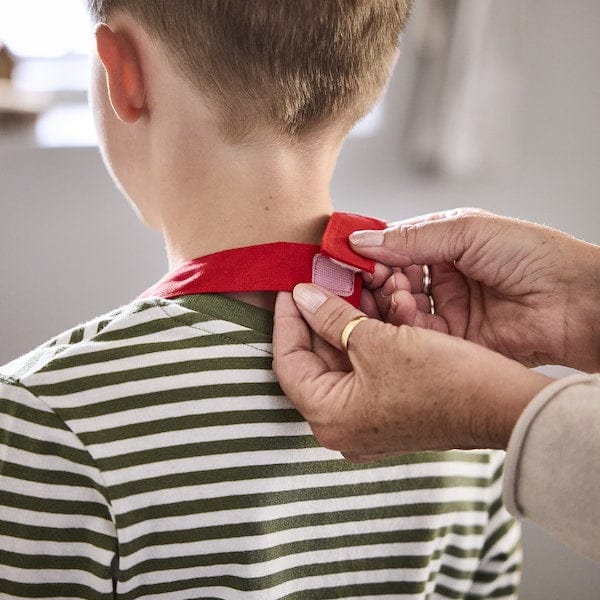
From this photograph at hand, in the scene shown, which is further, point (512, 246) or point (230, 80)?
point (512, 246)

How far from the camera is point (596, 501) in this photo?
56 centimetres

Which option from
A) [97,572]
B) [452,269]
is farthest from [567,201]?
[97,572]

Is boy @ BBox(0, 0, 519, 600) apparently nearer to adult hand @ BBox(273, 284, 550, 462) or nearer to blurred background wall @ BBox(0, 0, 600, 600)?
adult hand @ BBox(273, 284, 550, 462)

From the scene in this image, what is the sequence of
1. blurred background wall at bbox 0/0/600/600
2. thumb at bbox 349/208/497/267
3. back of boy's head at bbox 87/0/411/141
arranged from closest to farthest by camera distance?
back of boy's head at bbox 87/0/411/141 → thumb at bbox 349/208/497/267 → blurred background wall at bbox 0/0/600/600

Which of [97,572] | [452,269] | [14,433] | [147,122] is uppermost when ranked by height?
[147,122]

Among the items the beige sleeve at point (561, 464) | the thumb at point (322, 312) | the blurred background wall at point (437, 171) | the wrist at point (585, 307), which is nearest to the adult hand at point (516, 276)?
the wrist at point (585, 307)

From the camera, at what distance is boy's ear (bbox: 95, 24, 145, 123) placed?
29.0 inches

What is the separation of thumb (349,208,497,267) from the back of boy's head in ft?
0.45

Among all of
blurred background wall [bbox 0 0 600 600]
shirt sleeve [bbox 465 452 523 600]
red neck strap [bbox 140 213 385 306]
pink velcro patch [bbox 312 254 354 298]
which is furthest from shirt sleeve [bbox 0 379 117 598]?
blurred background wall [bbox 0 0 600 600]

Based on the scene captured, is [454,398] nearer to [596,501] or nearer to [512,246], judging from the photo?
[596,501]

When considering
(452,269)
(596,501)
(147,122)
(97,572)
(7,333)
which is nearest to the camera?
(596,501)

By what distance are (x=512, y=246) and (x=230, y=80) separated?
35 cm

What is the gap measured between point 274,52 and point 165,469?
381mm

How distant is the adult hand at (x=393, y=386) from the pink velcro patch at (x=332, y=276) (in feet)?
0.08
